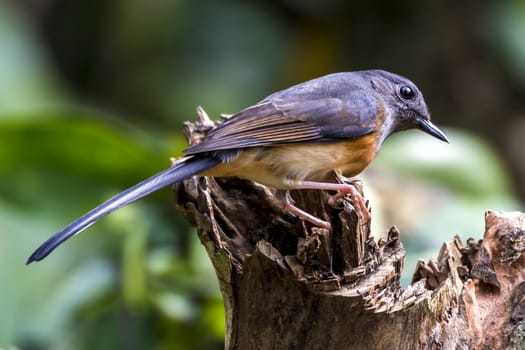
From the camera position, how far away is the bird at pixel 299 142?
3184 mm

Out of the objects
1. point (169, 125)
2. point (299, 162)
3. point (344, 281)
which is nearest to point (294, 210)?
point (299, 162)

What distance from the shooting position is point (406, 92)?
162 inches

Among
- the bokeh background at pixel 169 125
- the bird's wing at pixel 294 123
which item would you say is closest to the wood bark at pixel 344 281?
the bird's wing at pixel 294 123

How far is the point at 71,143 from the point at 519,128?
4567 mm

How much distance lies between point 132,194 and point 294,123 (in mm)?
850

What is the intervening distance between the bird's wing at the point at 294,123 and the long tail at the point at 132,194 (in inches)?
5.5

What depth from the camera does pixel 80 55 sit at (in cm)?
888

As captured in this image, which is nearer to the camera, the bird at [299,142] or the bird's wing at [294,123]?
the bird at [299,142]

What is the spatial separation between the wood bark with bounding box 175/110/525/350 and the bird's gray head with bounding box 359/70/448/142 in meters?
0.93

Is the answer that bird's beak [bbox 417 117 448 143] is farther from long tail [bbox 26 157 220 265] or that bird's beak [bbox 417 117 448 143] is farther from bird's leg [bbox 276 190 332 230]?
long tail [bbox 26 157 220 265]

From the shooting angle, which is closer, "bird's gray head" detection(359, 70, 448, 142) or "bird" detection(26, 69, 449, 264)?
"bird" detection(26, 69, 449, 264)

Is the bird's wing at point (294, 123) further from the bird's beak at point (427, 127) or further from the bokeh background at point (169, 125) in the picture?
the bokeh background at point (169, 125)

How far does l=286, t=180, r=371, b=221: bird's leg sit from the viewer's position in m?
3.01

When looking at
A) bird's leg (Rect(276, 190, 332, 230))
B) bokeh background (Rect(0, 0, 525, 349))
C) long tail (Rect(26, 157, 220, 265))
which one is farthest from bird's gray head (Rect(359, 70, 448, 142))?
long tail (Rect(26, 157, 220, 265))
